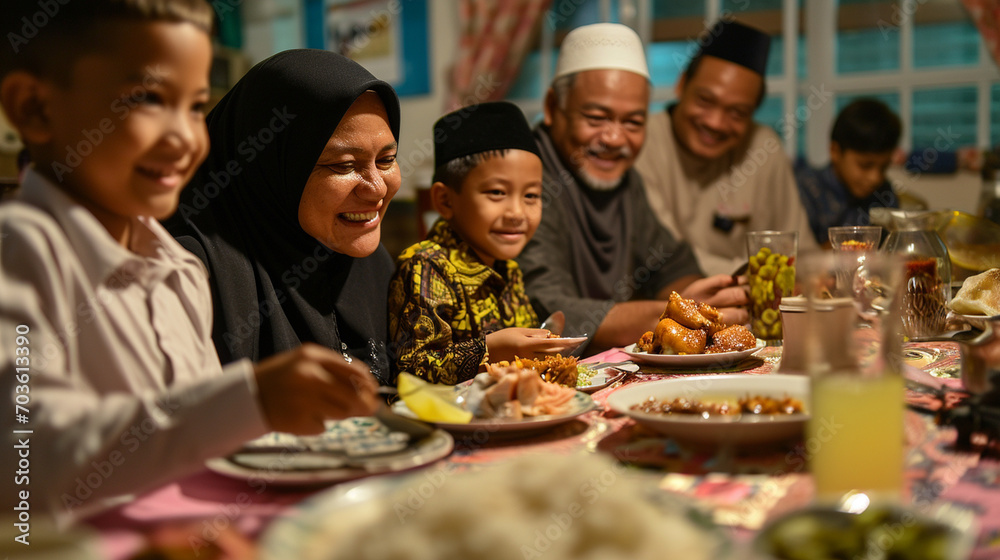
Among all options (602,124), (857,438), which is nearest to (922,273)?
(857,438)

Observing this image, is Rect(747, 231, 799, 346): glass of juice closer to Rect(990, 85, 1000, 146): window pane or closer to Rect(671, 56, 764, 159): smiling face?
Rect(671, 56, 764, 159): smiling face

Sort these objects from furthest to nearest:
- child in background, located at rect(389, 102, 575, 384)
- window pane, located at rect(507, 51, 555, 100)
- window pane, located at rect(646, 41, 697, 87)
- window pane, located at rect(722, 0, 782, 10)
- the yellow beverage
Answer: window pane, located at rect(507, 51, 555, 100) < window pane, located at rect(646, 41, 697, 87) < window pane, located at rect(722, 0, 782, 10) < child in background, located at rect(389, 102, 575, 384) < the yellow beverage

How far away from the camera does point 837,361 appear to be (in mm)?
731

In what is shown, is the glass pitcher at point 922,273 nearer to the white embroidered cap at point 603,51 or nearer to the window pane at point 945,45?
the white embroidered cap at point 603,51

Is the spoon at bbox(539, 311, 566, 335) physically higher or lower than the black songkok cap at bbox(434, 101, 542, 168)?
lower

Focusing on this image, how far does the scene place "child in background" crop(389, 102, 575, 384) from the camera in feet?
5.42

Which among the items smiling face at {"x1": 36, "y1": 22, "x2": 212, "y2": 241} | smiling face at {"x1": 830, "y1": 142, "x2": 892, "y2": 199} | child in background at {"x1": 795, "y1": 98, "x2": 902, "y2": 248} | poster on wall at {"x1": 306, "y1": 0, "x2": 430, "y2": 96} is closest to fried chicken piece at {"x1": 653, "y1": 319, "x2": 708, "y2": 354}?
smiling face at {"x1": 36, "y1": 22, "x2": 212, "y2": 241}

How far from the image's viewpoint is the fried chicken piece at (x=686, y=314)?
1.55m

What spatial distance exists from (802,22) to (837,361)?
4337 mm

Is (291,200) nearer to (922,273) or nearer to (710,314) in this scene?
(710,314)

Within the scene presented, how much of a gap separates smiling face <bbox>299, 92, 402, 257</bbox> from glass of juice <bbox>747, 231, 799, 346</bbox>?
2.85 feet

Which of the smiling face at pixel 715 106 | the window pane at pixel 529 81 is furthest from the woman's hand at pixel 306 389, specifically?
the window pane at pixel 529 81

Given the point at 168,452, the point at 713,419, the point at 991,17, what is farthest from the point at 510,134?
the point at 991,17

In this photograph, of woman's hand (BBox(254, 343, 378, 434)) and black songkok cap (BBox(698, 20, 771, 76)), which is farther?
black songkok cap (BBox(698, 20, 771, 76))
